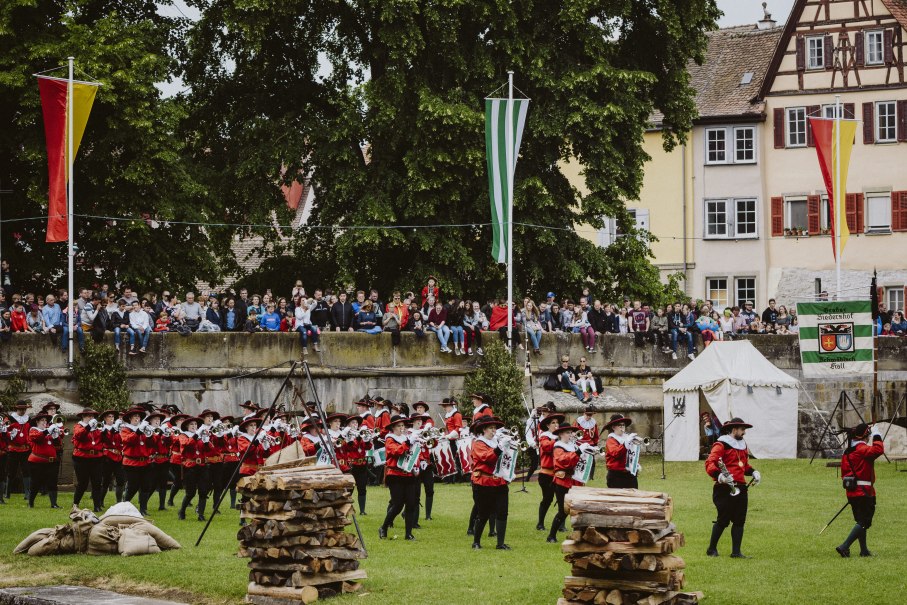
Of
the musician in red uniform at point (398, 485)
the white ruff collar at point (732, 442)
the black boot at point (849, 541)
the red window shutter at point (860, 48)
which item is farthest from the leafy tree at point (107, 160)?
the red window shutter at point (860, 48)

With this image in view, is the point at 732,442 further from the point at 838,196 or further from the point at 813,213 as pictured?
the point at 813,213

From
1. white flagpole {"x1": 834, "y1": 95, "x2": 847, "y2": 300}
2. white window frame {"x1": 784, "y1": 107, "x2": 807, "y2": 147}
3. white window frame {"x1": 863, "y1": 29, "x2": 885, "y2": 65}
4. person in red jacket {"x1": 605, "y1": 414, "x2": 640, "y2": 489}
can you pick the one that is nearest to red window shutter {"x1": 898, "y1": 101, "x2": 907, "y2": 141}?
white window frame {"x1": 863, "y1": 29, "x2": 885, "y2": 65}

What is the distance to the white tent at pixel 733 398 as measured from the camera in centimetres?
3675

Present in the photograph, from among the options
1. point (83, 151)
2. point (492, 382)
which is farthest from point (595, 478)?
point (83, 151)

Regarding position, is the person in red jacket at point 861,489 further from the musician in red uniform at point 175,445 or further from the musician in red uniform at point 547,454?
the musician in red uniform at point 175,445

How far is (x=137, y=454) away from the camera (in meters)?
24.8

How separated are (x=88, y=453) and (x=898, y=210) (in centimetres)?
3522

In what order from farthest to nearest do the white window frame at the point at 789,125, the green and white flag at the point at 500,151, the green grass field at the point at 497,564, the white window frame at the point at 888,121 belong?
1. the white window frame at the point at 789,125
2. the white window frame at the point at 888,121
3. the green and white flag at the point at 500,151
4. the green grass field at the point at 497,564

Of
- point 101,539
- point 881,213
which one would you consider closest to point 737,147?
point 881,213

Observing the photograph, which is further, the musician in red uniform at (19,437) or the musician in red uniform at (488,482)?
the musician in red uniform at (19,437)

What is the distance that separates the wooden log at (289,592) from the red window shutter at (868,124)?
1586 inches

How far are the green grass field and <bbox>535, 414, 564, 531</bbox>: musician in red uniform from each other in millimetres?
459

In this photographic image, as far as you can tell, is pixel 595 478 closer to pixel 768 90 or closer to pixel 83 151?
pixel 83 151

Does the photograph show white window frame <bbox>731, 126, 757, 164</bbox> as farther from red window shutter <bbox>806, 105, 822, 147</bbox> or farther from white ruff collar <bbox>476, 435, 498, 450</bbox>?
white ruff collar <bbox>476, 435, 498, 450</bbox>
